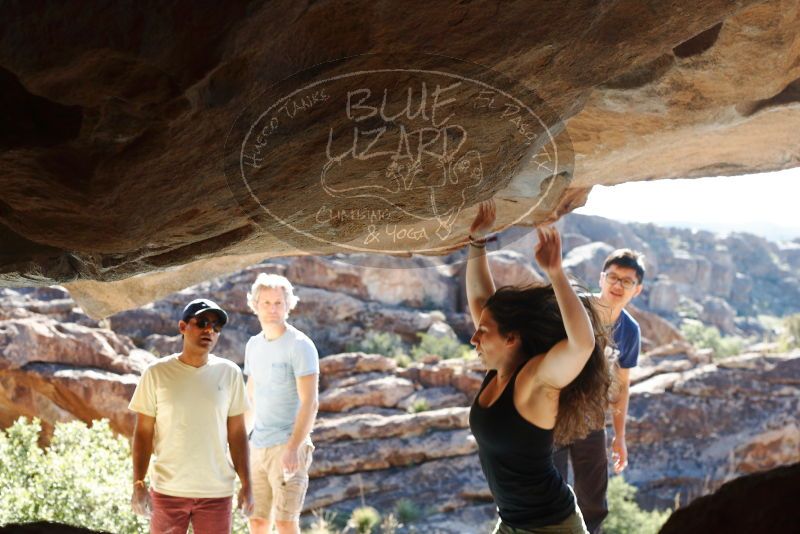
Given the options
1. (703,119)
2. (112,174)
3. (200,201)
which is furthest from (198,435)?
A: (703,119)

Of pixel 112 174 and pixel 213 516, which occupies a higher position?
pixel 112 174

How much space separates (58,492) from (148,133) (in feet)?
16.4

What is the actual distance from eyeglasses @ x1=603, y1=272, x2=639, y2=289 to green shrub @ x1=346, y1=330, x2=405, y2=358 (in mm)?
14346

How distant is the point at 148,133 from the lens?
6.50 feet

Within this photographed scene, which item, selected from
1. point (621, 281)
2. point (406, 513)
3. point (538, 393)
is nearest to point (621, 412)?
point (621, 281)

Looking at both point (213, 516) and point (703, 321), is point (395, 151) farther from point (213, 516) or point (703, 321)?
point (703, 321)

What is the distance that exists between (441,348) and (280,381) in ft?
49.5

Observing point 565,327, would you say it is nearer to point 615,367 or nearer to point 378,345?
point 615,367

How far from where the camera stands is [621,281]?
4172 mm

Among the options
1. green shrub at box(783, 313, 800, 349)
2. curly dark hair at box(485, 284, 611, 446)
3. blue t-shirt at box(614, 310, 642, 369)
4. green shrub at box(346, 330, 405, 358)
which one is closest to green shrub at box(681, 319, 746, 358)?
green shrub at box(783, 313, 800, 349)

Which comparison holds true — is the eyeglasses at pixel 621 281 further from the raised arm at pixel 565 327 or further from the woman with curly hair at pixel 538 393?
the raised arm at pixel 565 327

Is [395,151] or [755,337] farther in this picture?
[755,337]

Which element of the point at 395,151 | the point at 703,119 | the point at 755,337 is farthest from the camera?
the point at 755,337

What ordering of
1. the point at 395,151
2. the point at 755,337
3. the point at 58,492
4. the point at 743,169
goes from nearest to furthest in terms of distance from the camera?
the point at 395,151, the point at 743,169, the point at 58,492, the point at 755,337
